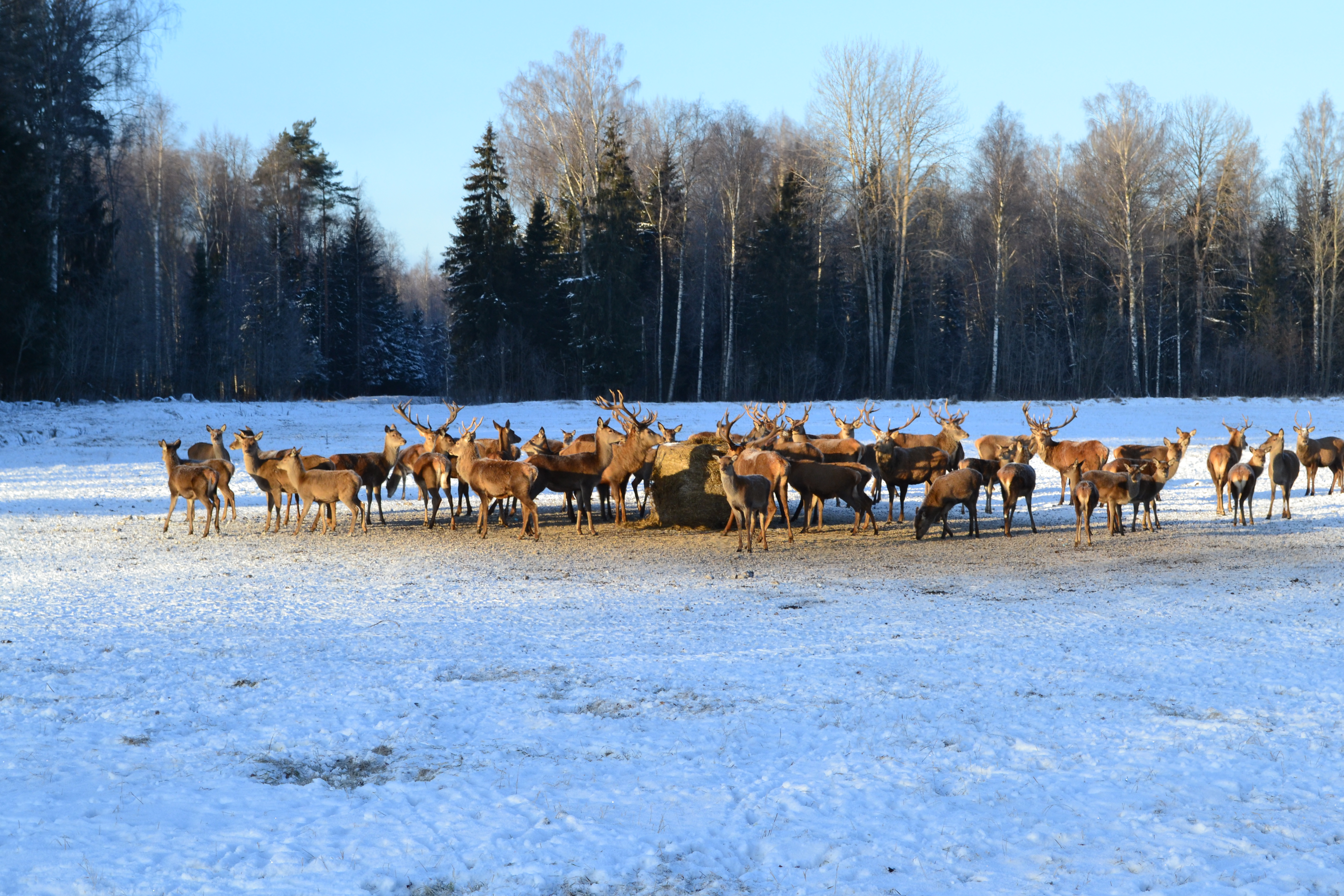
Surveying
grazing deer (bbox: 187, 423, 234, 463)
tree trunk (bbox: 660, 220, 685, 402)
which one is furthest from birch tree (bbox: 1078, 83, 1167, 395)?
grazing deer (bbox: 187, 423, 234, 463)

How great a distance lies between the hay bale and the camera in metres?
16.1

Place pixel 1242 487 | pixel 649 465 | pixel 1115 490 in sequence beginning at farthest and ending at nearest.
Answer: pixel 649 465
pixel 1242 487
pixel 1115 490

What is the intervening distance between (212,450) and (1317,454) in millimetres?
21593

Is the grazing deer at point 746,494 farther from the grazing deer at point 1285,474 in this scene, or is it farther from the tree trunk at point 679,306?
the tree trunk at point 679,306

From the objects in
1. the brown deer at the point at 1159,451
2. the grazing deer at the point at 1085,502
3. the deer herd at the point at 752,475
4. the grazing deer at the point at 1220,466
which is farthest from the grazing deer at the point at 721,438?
the grazing deer at the point at 1220,466

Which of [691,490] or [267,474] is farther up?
[267,474]

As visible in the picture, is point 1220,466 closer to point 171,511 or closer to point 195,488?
point 195,488

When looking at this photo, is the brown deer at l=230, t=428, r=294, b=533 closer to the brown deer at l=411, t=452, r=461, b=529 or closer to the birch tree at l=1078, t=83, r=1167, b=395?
the brown deer at l=411, t=452, r=461, b=529

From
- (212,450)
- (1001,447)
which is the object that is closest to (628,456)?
(1001,447)

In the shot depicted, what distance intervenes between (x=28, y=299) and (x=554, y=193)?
23536 millimetres

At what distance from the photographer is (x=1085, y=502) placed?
45.3 ft

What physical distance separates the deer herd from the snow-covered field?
2.49 meters

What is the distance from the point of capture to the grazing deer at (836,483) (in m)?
15.2

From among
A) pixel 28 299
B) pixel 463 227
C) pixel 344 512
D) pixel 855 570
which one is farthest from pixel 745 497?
pixel 463 227
